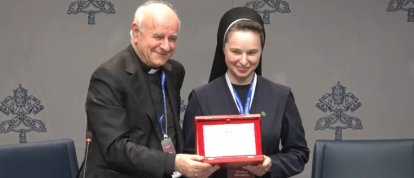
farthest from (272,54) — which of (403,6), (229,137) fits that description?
(229,137)

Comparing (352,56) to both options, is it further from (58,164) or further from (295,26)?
(58,164)

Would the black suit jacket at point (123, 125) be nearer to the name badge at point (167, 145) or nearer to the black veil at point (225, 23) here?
the name badge at point (167, 145)

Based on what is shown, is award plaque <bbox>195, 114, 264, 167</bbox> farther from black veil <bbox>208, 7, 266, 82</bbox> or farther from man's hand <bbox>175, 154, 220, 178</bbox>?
black veil <bbox>208, 7, 266, 82</bbox>

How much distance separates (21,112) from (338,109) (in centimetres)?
209

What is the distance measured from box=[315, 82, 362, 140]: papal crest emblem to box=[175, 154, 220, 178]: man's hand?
6.29ft

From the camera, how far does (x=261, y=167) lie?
1.95 metres

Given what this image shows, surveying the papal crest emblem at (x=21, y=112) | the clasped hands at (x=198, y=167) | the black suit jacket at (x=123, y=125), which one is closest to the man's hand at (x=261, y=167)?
the clasped hands at (x=198, y=167)

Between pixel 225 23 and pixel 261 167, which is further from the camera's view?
pixel 225 23

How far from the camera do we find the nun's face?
2041 mm

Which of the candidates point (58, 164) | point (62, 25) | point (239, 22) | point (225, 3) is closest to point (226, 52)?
point (239, 22)

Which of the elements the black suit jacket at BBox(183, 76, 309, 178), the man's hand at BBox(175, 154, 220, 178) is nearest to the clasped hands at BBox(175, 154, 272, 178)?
the man's hand at BBox(175, 154, 220, 178)

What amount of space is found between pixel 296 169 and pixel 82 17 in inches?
74.7

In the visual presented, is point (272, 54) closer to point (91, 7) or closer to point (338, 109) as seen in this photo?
point (338, 109)

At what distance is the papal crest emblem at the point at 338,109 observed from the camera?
3686mm
